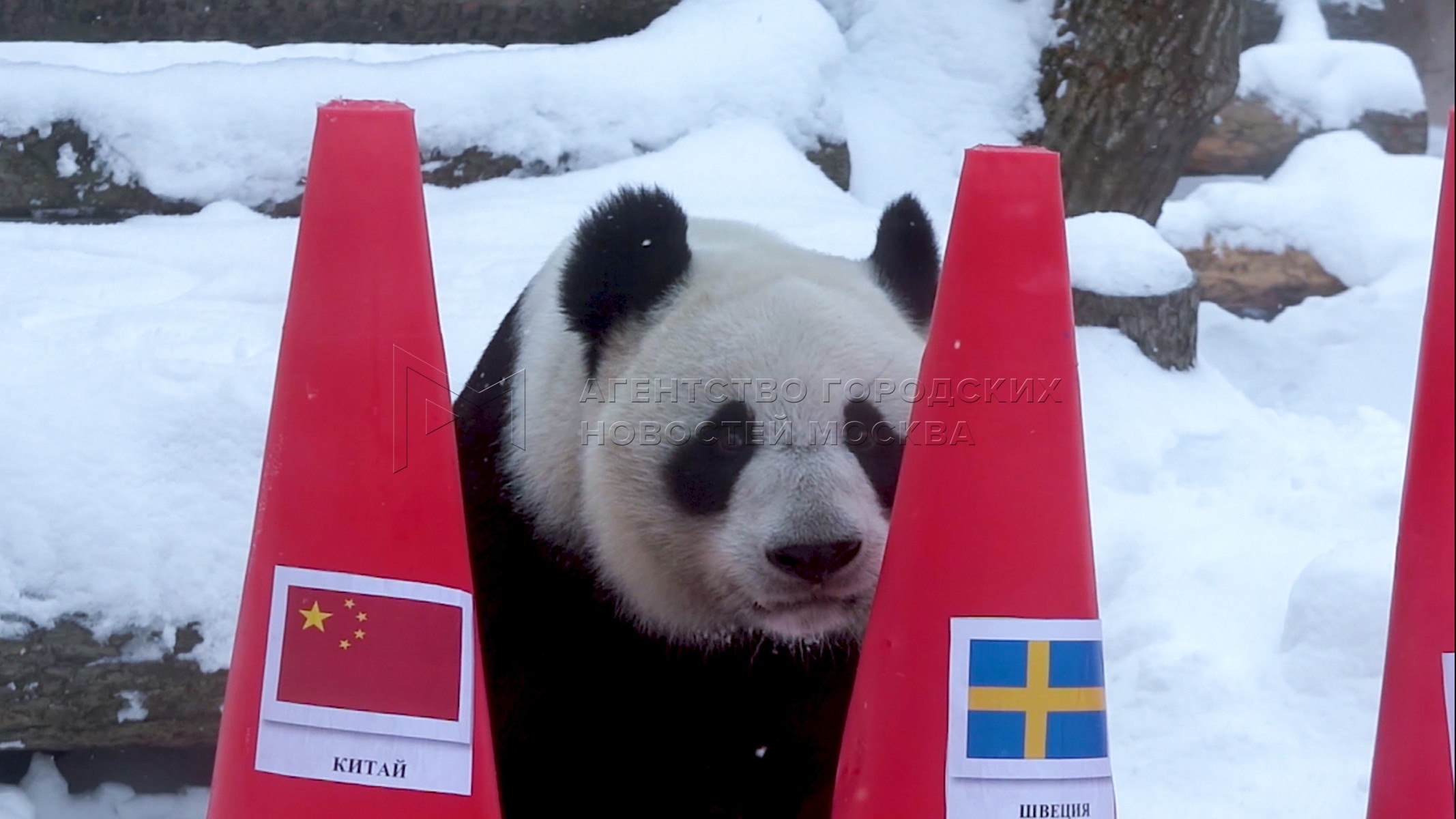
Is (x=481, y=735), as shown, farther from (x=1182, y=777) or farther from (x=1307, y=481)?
(x=1307, y=481)

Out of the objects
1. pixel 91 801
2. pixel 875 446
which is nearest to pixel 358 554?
pixel 875 446

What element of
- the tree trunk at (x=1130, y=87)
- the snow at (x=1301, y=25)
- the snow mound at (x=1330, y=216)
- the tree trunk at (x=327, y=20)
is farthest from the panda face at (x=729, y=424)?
the snow at (x=1301, y=25)

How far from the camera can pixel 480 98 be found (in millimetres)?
4223

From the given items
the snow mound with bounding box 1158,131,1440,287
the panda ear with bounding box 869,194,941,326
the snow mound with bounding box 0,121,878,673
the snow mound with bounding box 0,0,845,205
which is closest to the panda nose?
the panda ear with bounding box 869,194,941,326

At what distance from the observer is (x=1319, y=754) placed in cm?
256

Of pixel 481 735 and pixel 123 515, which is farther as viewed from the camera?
pixel 123 515

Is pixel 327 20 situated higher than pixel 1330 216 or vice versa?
pixel 327 20

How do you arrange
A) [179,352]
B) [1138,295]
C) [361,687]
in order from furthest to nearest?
[1138,295] < [179,352] < [361,687]

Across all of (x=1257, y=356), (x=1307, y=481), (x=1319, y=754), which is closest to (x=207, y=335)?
(x=1319, y=754)

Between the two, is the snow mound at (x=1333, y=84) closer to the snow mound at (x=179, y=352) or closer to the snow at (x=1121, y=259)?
the snow at (x=1121, y=259)

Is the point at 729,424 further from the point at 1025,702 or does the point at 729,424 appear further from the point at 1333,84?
the point at 1333,84

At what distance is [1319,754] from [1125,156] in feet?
9.24

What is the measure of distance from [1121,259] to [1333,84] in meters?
4.04

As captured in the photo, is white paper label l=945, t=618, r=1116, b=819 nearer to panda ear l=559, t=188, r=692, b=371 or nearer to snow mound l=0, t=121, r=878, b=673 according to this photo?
panda ear l=559, t=188, r=692, b=371
